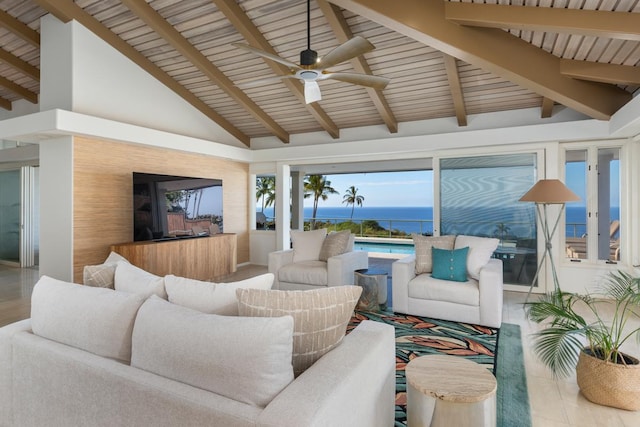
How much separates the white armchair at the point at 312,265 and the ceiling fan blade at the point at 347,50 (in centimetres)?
233

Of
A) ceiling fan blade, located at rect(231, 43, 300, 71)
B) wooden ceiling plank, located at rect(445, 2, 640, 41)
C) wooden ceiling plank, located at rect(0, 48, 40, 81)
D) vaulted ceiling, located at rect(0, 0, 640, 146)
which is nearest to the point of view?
wooden ceiling plank, located at rect(445, 2, 640, 41)

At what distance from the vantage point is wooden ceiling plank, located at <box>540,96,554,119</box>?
478cm

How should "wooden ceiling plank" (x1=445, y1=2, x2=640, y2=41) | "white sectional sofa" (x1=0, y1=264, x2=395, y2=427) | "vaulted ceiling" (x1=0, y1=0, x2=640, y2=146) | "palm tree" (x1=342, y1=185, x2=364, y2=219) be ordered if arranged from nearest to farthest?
1. "white sectional sofa" (x1=0, y1=264, x2=395, y2=427)
2. "wooden ceiling plank" (x1=445, y1=2, x2=640, y2=41)
3. "vaulted ceiling" (x1=0, y1=0, x2=640, y2=146)
4. "palm tree" (x1=342, y1=185, x2=364, y2=219)

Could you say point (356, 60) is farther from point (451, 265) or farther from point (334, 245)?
point (451, 265)

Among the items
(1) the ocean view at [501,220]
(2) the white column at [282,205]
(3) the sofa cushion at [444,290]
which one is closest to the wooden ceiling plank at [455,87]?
(1) the ocean view at [501,220]

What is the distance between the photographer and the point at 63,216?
4.71 metres

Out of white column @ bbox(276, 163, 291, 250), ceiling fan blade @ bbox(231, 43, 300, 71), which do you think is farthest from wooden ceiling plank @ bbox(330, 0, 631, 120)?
white column @ bbox(276, 163, 291, 250)

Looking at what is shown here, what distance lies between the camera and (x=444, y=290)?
381 cm

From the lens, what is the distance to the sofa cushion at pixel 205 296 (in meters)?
1.61

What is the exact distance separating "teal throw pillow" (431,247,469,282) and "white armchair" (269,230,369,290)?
3.64ft

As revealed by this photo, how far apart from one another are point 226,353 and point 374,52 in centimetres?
443

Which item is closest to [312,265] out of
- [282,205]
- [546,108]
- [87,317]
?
[282,205]

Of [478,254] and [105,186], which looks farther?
[105,186]

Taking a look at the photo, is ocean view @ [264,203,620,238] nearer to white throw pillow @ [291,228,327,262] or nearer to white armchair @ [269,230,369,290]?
white armchair @ [269,230,369,290]
